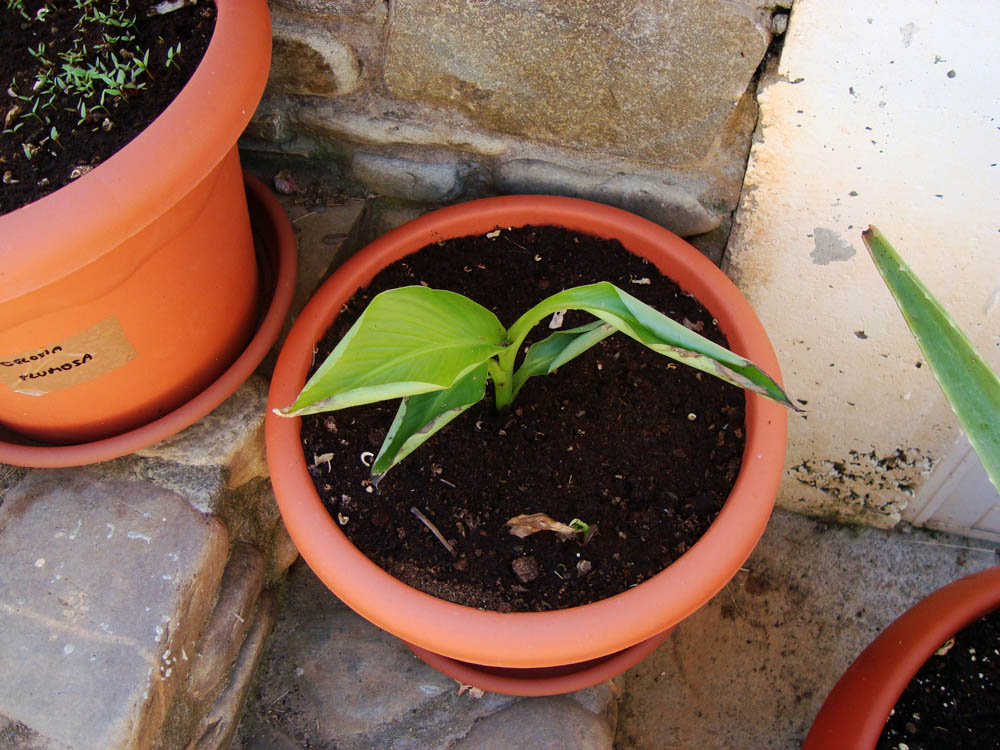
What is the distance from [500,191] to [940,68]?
58 centimetres

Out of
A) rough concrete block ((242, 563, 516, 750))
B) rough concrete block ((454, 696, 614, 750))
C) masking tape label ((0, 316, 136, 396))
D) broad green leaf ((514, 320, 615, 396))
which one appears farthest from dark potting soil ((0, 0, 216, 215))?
rough concrete block ((454, 696, 614, 750))

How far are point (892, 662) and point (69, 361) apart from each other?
1.00 meters

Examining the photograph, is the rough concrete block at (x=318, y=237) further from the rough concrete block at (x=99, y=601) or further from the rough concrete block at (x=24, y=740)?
the rough concrete block at (x=24, y=740)

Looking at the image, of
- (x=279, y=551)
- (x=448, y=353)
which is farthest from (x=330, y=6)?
(x=279, y=551)

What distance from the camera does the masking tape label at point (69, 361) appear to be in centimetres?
90

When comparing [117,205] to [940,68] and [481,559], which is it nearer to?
[481,559]

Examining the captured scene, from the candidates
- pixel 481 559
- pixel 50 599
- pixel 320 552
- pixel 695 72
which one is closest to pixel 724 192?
pixel 695 72

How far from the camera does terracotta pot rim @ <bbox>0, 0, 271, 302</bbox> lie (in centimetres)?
77

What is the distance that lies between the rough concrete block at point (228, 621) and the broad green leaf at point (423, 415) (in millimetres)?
374

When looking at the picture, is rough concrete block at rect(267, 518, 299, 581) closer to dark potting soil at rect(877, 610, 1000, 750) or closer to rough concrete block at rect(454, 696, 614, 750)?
rough concrete block at rect(454, 696, 614, 750)

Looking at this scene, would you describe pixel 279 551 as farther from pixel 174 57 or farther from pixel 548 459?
pixel 174 57

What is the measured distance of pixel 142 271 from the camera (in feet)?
2.94

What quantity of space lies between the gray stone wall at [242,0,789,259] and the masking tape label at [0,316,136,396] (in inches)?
17.7

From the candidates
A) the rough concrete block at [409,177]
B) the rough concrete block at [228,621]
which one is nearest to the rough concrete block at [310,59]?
the rough concrete block at [409,177]
